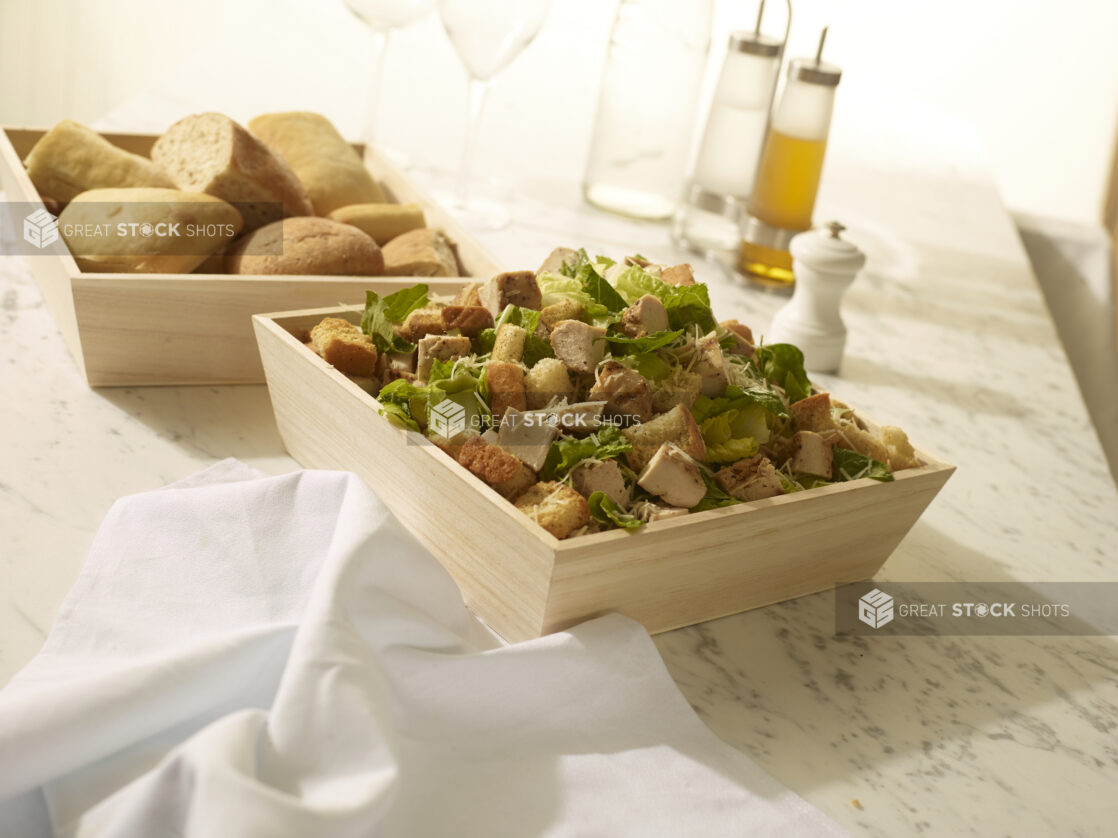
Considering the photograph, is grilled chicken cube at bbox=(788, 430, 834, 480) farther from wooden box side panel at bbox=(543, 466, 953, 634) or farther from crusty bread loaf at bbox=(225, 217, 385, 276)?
crusty bread loaf at bbox=(225, 217, 385, 276)

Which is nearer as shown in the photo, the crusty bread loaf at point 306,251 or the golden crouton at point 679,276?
the golden crouton at point 679,276

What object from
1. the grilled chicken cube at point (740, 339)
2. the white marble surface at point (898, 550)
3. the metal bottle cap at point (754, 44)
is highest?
the metal bottle cap at point (754, 44)

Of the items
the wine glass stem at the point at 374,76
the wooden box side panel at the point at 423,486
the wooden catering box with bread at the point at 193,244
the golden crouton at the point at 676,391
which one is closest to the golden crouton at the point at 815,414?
the golden crouton at the point at 676,391

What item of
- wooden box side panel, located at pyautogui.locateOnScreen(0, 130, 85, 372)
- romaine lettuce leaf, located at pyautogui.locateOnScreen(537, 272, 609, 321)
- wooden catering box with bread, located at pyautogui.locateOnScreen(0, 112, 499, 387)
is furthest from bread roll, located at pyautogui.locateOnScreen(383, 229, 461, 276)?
wooden box side panel, located at pyautogui.locateOnScreen(0, 130, 85, 372)

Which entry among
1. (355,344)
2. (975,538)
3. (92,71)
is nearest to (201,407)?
(355,344)

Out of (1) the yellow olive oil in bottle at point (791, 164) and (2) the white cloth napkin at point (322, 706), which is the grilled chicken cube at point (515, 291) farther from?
(1) the yellow olive oil in bottle at point (791, 164)

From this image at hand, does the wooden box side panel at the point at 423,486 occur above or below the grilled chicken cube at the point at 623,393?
below

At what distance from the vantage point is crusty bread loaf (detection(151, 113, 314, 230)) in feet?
3.92

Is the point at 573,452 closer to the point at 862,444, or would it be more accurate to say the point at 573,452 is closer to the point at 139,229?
the point at 862,444

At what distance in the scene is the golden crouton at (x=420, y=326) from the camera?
0.96 metres

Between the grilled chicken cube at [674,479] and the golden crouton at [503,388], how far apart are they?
0.43 ft

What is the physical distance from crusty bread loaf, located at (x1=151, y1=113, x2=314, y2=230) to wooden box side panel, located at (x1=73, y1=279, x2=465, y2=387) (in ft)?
0.57

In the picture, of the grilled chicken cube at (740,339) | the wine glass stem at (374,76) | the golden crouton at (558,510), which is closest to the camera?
the golden crouton at (558,510)

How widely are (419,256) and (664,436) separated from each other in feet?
1.58
